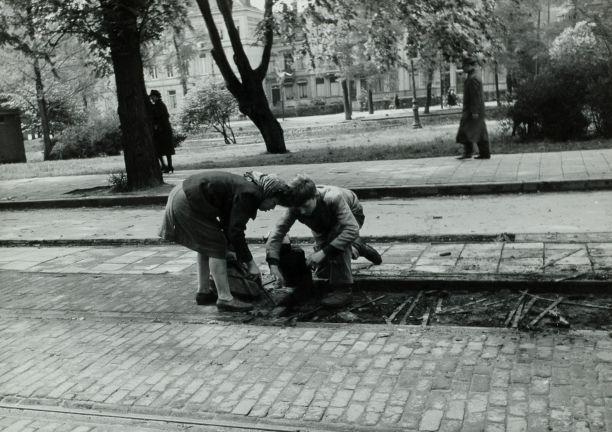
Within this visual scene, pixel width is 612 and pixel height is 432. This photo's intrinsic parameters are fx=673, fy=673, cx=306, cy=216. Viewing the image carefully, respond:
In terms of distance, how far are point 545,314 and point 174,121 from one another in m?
25.9

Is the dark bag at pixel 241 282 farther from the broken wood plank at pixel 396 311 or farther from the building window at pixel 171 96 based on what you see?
the building window at pixel 171 96

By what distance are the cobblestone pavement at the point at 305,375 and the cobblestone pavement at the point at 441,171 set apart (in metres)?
6.39

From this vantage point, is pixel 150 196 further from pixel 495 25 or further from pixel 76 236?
pixel 495 25

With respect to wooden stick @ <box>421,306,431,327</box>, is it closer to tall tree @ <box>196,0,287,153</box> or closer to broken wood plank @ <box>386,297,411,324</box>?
broken wood plank @ <box>386,297,411,324</box>

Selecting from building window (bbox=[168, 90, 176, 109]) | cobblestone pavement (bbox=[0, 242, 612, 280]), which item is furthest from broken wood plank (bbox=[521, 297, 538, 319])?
building window (bbox=[168, 90, 176, 109])

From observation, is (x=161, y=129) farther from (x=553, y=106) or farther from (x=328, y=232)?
(x=328, y=232)

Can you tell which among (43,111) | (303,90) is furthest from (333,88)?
(43,111)

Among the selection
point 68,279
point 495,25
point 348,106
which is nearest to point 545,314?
point 68,279

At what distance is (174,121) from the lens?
29547mm

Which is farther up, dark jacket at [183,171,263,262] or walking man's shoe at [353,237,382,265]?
dark jacket at [183,171,263,262]

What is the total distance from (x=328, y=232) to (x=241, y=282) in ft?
3.11

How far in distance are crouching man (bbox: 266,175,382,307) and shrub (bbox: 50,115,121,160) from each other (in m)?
25.4

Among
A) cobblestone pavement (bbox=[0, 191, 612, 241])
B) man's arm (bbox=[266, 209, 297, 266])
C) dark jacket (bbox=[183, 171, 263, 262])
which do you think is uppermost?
dark jacket (bbox=[183, 171, 263, 262])

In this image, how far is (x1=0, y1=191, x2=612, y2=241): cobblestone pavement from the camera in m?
8.33
